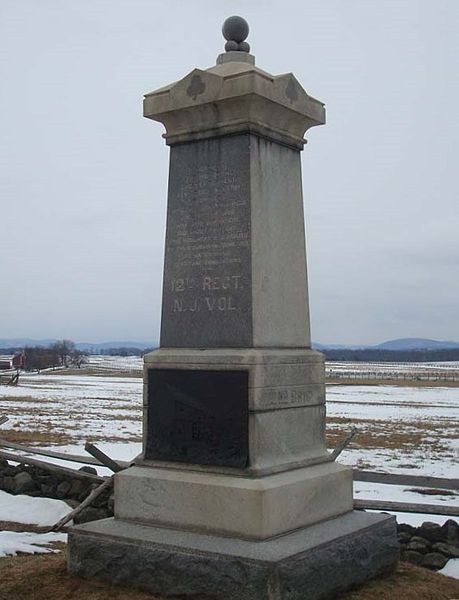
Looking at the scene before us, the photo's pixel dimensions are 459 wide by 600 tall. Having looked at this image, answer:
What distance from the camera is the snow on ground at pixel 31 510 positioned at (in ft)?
30.4

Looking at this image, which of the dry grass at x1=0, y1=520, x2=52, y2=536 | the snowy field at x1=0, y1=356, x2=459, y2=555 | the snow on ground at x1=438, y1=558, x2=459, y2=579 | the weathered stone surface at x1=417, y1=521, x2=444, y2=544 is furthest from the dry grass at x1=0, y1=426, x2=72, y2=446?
the snow on ground at x1=438, y1=558, x2=459, y2=579

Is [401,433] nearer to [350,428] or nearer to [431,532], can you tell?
[350,428]

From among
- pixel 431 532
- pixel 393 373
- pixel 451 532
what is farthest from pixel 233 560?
pixel 393 373

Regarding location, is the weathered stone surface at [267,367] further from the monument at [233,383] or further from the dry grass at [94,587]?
the dry grass at [94,587]

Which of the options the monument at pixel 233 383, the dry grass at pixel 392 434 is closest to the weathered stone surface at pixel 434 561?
the monument at pixel 233 383

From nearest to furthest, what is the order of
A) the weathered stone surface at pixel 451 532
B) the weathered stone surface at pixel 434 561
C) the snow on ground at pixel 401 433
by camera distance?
1. the weathered stone surface at pixel 434 561
2. the weathered stone surface at pixel 451 532
3. the snow on ground at pixel 401 433

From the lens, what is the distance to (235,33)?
21.5 ft

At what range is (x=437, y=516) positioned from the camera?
8898 millimetres

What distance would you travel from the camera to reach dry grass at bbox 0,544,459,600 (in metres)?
5.30

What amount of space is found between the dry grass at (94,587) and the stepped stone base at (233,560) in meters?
0.08

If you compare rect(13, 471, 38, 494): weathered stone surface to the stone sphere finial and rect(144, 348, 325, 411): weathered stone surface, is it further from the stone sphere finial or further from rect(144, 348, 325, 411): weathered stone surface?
the stone sphere finial

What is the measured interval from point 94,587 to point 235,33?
4.69 m

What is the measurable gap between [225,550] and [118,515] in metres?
1.24

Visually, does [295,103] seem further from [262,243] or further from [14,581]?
[14,581]
